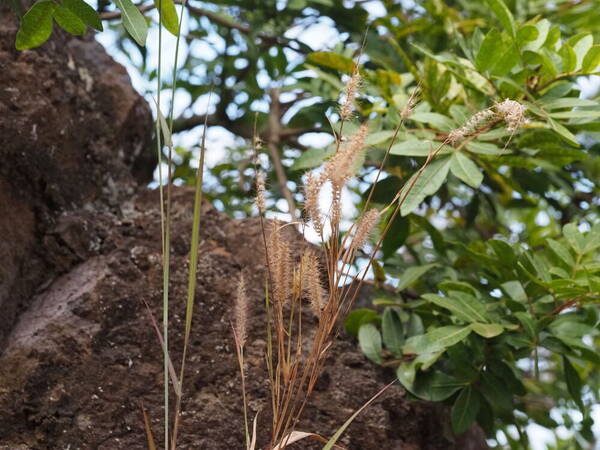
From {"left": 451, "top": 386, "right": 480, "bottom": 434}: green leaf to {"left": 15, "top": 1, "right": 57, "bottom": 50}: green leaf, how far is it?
1150mm

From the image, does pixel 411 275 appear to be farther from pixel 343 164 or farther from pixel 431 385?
pixel 343 164

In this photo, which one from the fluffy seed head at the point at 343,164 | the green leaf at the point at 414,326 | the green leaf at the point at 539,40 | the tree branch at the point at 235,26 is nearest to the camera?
the fluffy seed head at the point at 343,164

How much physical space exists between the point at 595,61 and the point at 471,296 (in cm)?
57

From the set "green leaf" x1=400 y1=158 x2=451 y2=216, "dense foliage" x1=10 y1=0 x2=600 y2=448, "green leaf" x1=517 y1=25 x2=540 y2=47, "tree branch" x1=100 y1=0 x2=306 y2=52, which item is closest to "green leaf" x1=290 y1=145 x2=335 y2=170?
"dense foliage" x1=10 y1=0 x2=600 y2=448

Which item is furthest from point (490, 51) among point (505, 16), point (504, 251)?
point (504, 251)

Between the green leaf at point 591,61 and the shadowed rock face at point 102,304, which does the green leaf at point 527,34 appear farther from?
the shadowed rock face at point 102,304

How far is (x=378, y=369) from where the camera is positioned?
1.66 meters

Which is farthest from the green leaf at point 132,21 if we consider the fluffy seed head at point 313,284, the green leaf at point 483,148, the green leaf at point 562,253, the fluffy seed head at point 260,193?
the green leaf at point 562,253

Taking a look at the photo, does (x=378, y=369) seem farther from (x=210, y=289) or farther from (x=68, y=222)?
(x=68, y=222)

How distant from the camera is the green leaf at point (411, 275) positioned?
5.72 ft

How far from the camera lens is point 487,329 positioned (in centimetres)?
149

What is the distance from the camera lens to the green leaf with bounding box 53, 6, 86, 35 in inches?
52.9

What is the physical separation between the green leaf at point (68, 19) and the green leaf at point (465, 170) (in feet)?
2.72

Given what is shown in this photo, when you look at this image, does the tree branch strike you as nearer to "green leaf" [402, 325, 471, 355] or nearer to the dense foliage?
Answer: the dense foliage
